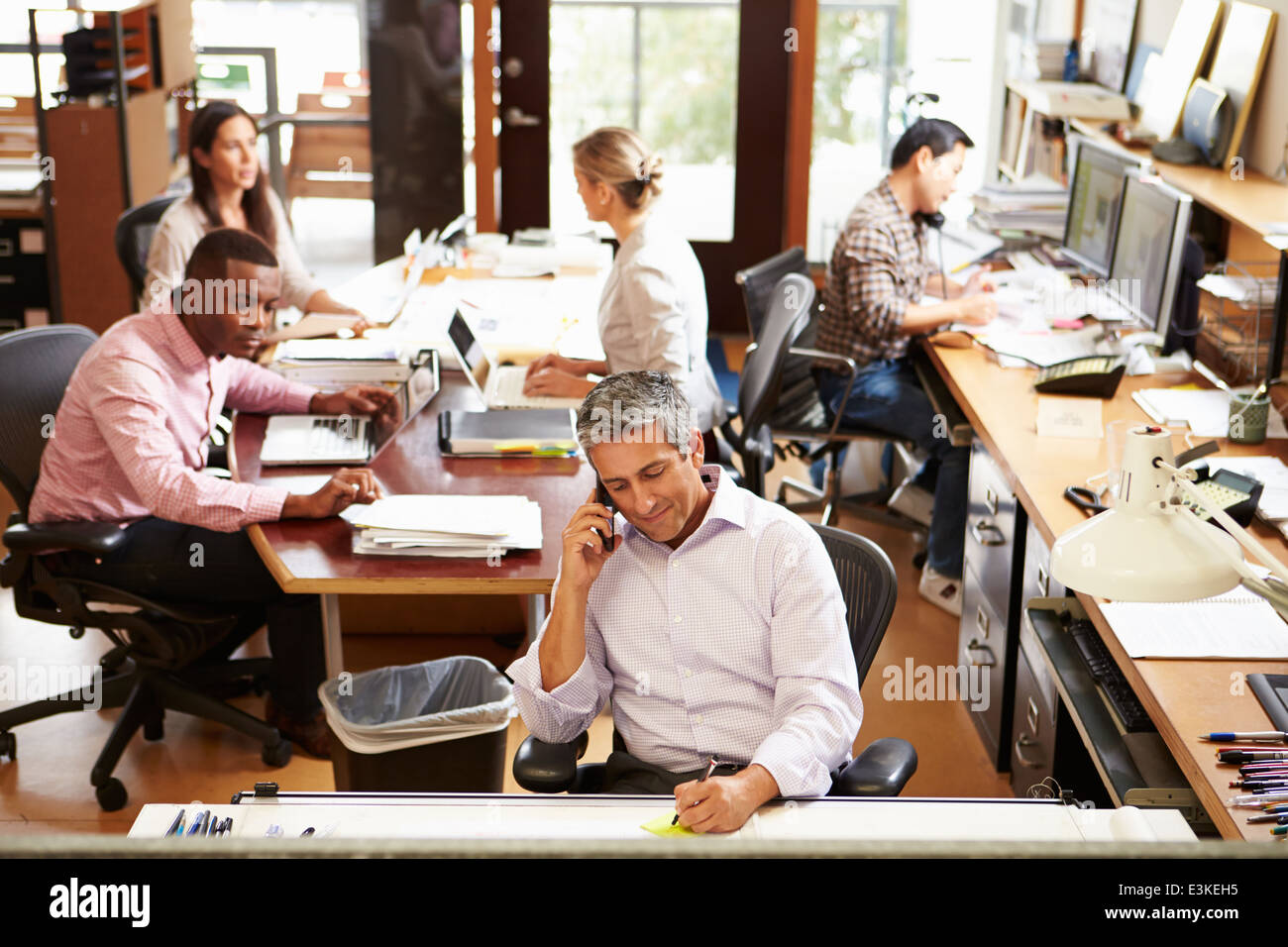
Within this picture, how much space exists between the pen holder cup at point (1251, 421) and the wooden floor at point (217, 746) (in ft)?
3.17

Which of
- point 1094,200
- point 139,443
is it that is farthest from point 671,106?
Answer: point 139,443

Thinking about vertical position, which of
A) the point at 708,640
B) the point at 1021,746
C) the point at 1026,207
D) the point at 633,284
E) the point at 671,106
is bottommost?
the point at 1021,746

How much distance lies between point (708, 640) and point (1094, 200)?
276cm

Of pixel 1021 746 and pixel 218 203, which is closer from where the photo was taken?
pixel 1021 746

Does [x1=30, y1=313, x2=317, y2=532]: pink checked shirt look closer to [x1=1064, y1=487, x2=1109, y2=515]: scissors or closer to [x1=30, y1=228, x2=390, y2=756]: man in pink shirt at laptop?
[x1=30, y1=228, x2=390, y2=756]: man in pink shirt at laptop

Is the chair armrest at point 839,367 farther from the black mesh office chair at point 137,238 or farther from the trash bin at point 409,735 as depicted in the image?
the black mesh office chair at point 137,238

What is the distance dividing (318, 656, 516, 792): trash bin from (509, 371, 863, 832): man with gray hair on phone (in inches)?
21.2

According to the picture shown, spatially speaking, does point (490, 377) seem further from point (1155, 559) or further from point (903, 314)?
point (1155, 559)

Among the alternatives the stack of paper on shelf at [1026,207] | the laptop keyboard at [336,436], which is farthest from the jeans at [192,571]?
the stack of paper on shelf at [1026,207]

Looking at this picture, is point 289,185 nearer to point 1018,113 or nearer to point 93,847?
point 1018,113

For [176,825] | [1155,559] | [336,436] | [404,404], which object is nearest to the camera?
[1155,559]

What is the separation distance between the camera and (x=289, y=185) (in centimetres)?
661

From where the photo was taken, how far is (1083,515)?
2699 millimetres

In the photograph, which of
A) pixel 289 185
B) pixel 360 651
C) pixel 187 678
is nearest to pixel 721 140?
pixel 289 185
